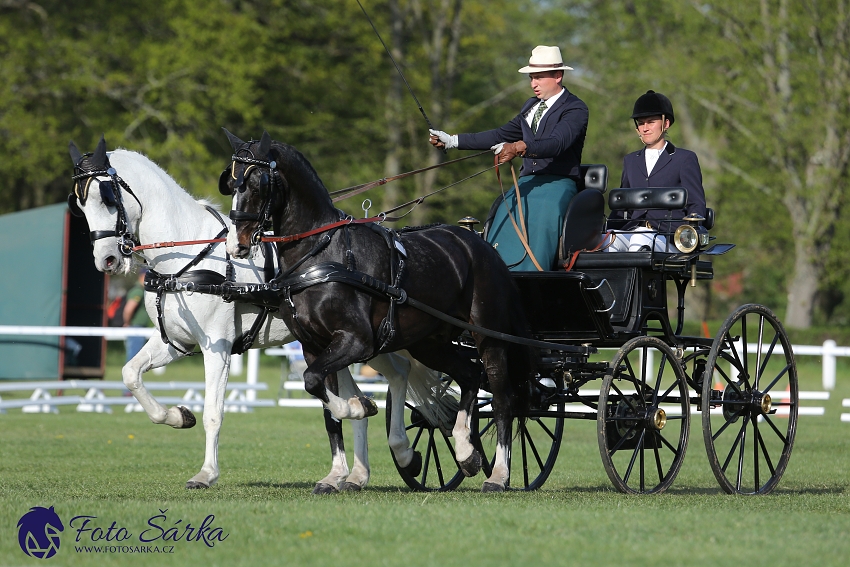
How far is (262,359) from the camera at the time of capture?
31406mm

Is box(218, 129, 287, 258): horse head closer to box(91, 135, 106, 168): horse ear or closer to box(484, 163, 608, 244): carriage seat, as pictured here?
box(91, 135, 106, 168): horse ear

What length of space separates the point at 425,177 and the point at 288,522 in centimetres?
2561

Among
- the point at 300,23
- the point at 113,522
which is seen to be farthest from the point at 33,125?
the point at 113,522

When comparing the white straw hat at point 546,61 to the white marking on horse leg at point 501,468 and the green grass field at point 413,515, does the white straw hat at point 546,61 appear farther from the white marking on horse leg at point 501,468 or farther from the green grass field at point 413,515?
the green grass field at point 413,515

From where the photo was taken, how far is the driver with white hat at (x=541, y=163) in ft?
27.9

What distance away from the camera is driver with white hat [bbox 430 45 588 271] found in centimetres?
851

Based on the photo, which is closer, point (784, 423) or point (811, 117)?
point (784, 423)

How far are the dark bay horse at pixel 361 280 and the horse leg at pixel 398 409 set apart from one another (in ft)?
1.55

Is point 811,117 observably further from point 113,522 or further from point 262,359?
point 113,522

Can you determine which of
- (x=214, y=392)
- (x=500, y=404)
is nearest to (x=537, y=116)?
(x=500, y=404)

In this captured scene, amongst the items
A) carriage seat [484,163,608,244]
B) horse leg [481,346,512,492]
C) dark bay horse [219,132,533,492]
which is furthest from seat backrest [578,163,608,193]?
horse leg [481,346,512,492]

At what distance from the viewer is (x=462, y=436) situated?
26.8 feet

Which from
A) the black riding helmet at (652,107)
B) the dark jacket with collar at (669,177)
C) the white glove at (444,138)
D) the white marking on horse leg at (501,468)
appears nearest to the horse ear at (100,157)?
the white glove at (444,138)

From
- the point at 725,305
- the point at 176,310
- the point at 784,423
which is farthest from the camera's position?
the point at 725,305
